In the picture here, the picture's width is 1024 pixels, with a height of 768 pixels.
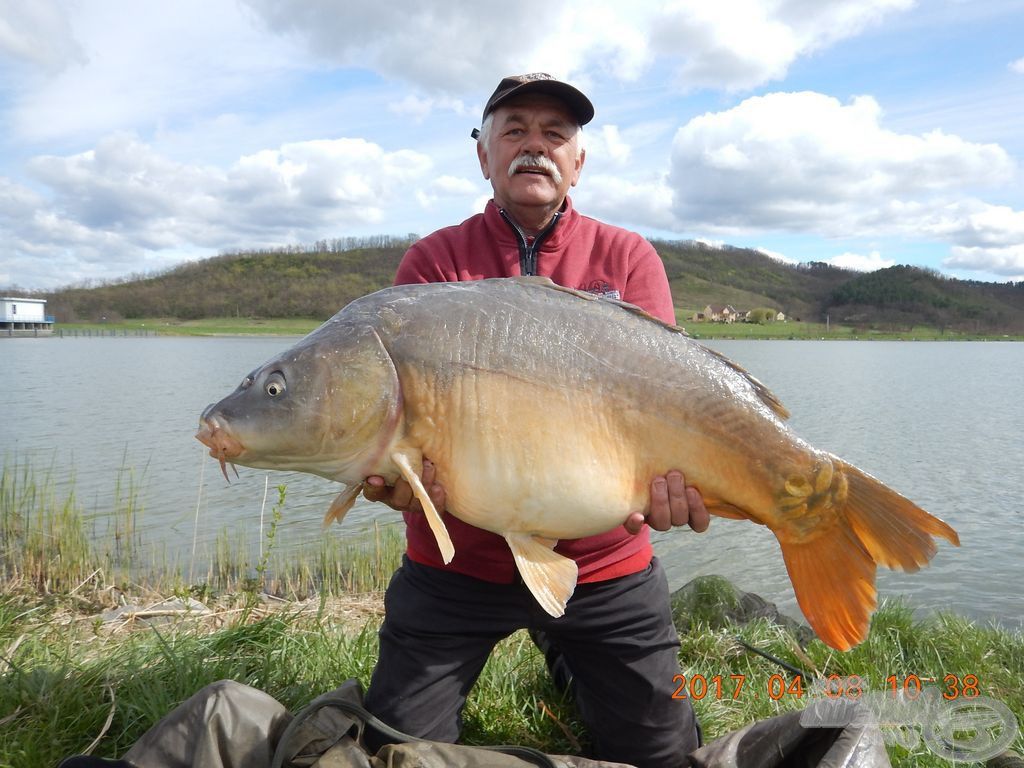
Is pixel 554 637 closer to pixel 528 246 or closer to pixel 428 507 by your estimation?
pixel 428 507

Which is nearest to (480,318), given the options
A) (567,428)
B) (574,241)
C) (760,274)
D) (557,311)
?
(557,311)

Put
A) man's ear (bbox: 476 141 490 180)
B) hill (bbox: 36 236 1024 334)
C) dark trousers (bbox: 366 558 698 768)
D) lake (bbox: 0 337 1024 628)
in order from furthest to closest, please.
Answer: hill (bbox: 36 236 1024 334) < lake (bbox: 0 337 1024 628) < man's ear (bbox: 476 141 490 180) < dark trousers (bbox: 366 558 698 768)

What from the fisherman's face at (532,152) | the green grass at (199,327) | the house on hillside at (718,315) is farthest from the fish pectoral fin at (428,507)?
the house on hillside at (718,315)

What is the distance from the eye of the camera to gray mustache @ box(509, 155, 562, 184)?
8.72 ft

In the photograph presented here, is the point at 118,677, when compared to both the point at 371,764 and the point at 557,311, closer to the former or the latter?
the point at 371,764

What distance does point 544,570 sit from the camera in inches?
84.4

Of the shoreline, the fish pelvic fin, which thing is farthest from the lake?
the shoreline

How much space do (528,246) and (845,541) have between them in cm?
150

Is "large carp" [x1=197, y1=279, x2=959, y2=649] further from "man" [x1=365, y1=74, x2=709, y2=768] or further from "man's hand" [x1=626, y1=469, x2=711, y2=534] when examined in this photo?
"man" [x1=365, y1=74, x2=709, y2=768]

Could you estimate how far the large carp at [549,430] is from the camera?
205cm

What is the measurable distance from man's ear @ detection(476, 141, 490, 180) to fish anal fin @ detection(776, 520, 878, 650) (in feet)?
5.87

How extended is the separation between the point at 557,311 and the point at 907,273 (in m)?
118

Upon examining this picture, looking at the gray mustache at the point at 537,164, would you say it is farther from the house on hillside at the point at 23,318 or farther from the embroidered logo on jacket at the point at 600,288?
the house on hillside at the point at 23,318

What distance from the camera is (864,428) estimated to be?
14.6 metres
